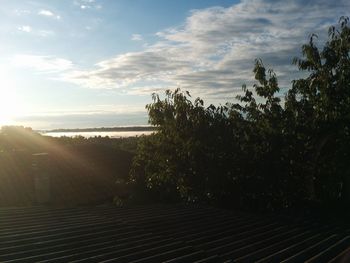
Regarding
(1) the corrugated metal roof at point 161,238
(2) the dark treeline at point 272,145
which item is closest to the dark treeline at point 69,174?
(2) the dark treeline at point 272,145

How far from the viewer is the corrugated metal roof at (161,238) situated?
260 inches

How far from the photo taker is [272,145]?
50.9 feet

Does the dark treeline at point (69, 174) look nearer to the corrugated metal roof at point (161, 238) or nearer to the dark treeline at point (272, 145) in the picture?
the dark treeline at point (272, 145)

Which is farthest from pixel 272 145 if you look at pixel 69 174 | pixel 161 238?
pixel 69 174

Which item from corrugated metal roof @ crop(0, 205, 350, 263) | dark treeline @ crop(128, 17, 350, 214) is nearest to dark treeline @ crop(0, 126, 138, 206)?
dark treeline @ crop(128, 17, 350, 214)

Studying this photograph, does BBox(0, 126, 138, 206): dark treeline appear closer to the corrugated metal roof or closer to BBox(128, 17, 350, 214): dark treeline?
BBox(128, 17, 350, 214): dark treeline

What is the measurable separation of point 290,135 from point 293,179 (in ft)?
4.70

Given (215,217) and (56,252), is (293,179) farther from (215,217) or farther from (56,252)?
(56,252)

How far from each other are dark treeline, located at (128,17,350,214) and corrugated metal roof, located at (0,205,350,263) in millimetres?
4489

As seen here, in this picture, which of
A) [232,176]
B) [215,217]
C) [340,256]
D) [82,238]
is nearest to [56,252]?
[82,238]

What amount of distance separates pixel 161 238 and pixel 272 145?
8397 millimetres

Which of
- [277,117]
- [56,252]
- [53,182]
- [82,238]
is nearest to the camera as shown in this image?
[56,252]

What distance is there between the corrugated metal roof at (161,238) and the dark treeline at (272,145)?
14.7 feet

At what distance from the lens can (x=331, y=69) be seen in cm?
1541
